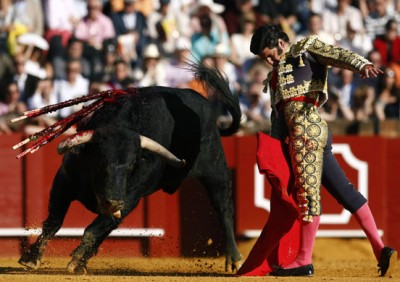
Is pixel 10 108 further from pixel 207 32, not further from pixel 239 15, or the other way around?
pixel 239 15

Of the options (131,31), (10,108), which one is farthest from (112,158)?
(131,31)

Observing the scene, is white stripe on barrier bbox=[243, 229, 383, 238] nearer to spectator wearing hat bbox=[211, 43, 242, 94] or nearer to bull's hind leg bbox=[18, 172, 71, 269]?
spectator wearing hat bbox=[211, 43, 242, 94]

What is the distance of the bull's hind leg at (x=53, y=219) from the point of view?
7.22m

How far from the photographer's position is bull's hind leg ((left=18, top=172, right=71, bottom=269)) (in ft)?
23.7

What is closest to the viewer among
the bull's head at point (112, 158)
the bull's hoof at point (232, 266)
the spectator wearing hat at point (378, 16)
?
the bull's head at point (112, 158)

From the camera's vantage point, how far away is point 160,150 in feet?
23.4

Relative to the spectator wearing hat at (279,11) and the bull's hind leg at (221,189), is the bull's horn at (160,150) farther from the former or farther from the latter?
the spectator wearing hat at (279,11)

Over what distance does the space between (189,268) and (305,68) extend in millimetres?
2212

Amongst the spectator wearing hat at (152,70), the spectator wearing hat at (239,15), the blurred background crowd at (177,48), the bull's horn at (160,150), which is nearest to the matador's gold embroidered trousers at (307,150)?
the bull's horn at (160,150)

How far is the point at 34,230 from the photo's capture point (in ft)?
30.2

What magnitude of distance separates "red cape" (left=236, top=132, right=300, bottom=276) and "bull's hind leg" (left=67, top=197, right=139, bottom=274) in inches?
35.1

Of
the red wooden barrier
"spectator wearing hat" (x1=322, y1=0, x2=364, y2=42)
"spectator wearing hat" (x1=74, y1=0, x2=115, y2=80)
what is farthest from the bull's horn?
"spectator wearing hat" (x1=322, y1=0, x2=364, y2=42)

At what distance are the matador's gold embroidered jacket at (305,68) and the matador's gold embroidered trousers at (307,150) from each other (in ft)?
0.29

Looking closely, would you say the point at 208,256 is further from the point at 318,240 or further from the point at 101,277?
the point at 101,277
